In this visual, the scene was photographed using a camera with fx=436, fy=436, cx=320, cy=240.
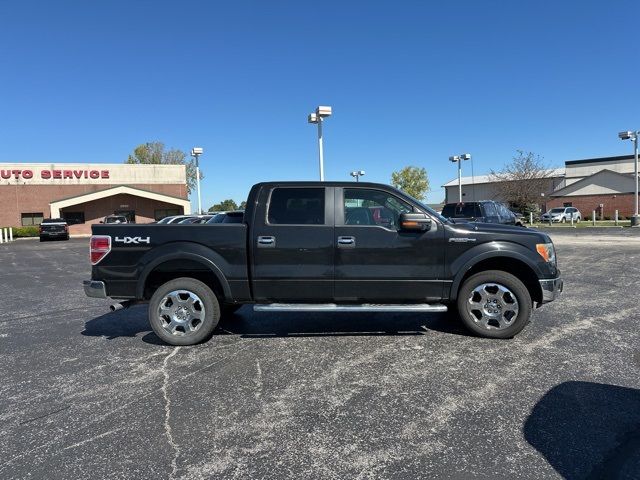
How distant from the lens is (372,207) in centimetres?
542

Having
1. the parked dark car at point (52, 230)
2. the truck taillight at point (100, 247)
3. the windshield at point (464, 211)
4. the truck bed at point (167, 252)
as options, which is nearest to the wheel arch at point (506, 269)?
the truck bed at point (167, 252)

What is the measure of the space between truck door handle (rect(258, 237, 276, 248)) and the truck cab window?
0.94 metres

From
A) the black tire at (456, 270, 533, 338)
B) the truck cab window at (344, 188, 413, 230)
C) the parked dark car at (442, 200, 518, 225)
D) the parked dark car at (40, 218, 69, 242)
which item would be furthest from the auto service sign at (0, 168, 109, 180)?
the black tire at (456, 270, 533, 338)

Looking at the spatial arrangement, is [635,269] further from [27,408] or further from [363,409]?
[27,408]

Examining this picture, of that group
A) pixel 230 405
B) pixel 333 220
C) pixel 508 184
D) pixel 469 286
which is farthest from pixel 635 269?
pixel 508 184

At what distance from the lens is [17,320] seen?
7031 mm

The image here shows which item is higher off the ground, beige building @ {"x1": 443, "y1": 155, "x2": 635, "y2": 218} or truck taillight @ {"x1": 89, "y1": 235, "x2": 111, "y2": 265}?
beige building @ {"x1": 443, "y1": 155, "x2": 635, "y2": 218}

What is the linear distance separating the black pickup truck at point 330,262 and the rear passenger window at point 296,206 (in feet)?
0.04

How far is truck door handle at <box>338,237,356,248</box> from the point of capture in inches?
205

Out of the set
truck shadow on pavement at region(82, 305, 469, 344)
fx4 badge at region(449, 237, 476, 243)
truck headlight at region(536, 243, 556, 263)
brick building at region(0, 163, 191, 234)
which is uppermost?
brick building at region(0, 163, 191, 234)

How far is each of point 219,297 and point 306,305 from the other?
1171 mm

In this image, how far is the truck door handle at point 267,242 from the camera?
5.22 m

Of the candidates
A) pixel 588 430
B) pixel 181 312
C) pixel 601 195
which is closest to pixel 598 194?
pixel 601 195

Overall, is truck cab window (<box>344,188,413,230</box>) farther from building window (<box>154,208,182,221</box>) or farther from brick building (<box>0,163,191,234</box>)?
building window (<box>154,208,182,221</box>)
